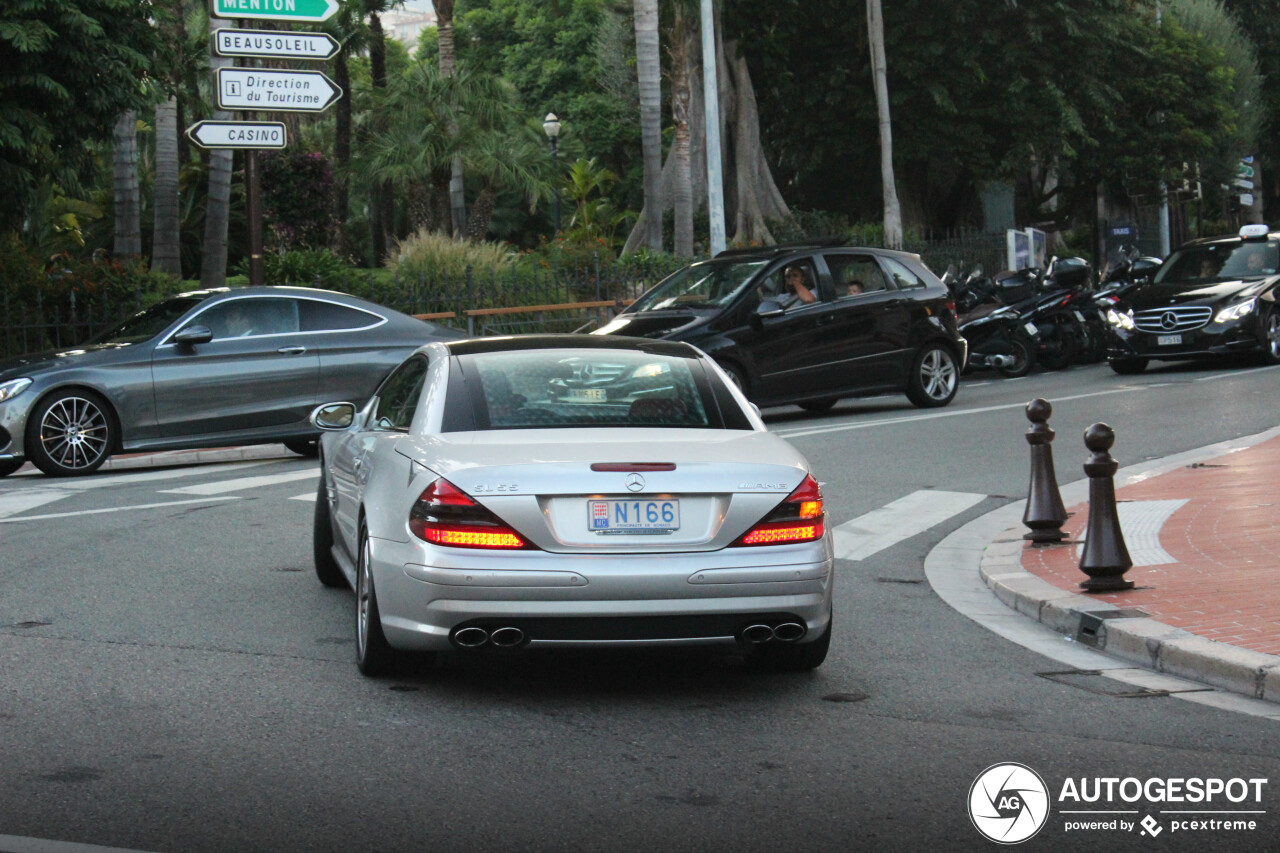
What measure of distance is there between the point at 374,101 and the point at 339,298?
34.3 meters

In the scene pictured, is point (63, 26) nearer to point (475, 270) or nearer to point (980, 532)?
point (475, 270)

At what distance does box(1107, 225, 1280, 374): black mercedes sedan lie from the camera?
816 inches

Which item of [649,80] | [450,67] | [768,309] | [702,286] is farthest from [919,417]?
[450,67]

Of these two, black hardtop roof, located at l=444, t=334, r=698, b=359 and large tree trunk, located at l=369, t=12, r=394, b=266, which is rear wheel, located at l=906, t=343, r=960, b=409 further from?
large tree trunk, located at l=369, t=12, r=394, b=266

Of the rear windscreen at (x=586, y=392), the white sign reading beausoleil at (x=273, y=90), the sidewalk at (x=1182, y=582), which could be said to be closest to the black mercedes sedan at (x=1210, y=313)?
the sidewalk at (x=1182, y=582)

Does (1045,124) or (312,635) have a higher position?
(1045,124)

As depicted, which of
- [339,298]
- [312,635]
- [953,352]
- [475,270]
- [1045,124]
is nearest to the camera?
[312,635]

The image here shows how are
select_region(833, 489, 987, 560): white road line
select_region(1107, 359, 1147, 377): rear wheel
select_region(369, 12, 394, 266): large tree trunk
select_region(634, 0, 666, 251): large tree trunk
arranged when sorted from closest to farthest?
1. select_region(833, 489, 987, 560): white road line
2. select_region(1107, 359, 1147, 377): rear wheel
3. select_region(634, 0, 666, 251): large tree trunk
4. select_region(369, 12, 394, 266): large tree trunk

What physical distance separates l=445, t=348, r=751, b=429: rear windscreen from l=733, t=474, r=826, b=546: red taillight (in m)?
0.58

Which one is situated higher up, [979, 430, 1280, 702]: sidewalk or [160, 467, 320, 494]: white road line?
[160, 467, 320, 494]: white road line

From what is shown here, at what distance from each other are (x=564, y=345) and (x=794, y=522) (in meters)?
1.58

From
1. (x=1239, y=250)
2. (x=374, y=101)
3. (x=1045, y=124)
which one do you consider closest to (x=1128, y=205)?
(x=1045, y=124)

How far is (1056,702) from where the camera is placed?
6102 mm

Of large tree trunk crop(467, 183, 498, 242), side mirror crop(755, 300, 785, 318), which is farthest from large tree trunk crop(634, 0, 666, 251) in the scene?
side mirror crop(755, 300, 785, 318)
